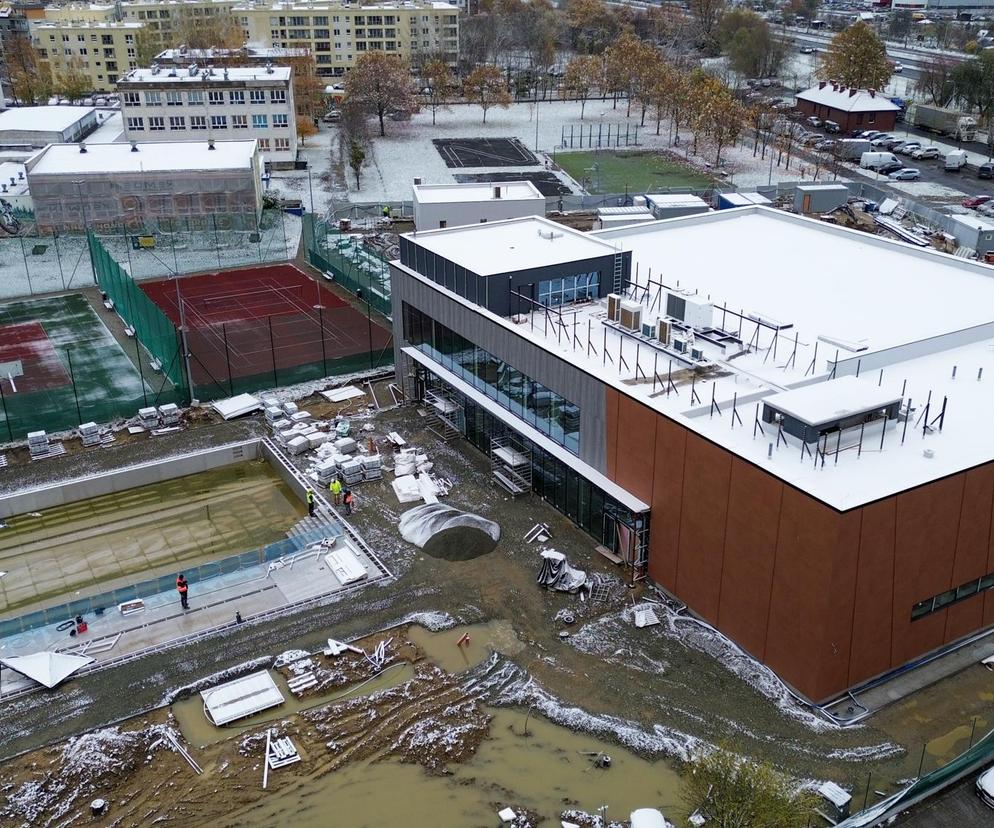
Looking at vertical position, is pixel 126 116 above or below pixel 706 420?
above

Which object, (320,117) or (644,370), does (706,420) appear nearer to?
(644,370)

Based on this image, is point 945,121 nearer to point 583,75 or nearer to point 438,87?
point 583,75

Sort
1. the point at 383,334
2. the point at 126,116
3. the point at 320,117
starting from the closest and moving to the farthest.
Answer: the point at 383,334 → the point at 126,116 → the point at 320,117

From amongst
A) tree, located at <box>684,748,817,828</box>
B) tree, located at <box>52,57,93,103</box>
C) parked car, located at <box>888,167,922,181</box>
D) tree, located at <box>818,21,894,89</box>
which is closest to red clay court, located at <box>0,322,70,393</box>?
tree, located at <box>684,748,817,828</box>

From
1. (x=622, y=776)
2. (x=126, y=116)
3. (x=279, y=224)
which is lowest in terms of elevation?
(x=622, y=776)

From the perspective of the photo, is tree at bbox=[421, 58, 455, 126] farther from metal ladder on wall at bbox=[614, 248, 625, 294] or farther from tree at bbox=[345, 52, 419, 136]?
metal ladder on wall at bbox=[614, 248, 625, 294]

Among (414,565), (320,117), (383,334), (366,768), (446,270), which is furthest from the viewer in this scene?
(320,117)

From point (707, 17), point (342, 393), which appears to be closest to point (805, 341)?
Result: point (342, 393)

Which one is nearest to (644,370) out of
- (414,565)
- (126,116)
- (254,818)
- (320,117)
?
(414,565)
